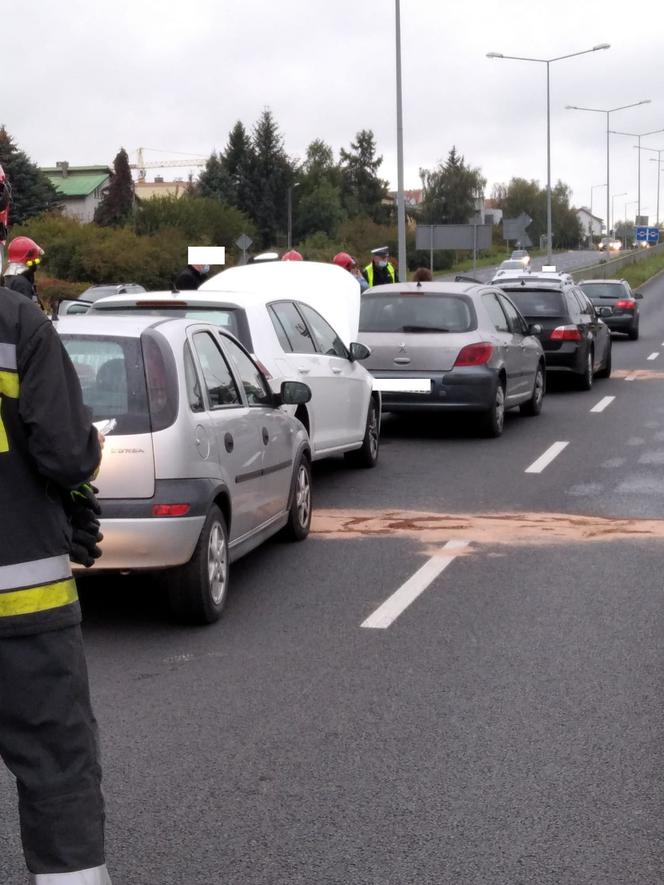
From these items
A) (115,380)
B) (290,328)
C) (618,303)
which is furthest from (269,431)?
(618,303)

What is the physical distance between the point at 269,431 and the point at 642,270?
77.5m

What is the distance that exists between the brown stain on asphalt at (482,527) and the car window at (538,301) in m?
10.8

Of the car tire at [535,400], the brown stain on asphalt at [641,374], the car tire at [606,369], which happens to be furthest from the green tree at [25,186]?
the car tire at [535,400]

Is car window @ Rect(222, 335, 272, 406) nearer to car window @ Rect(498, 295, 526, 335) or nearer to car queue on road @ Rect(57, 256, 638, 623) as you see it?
car queue on road @ Rect(57, 256, 638, 623)

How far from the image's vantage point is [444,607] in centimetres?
760

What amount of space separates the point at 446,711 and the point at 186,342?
2693 millimetres

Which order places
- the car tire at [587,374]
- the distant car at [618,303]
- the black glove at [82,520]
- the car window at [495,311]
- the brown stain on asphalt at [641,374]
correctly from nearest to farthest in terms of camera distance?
1. the black glove at [82,520]
2. the car window at [495,311]
3. the car tire at [587,374]
4. the brown stain on asphalt at [641,374]
5. the distant car at [618,303]

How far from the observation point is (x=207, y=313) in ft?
33.7

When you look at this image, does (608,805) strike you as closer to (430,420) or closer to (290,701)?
(290,701)

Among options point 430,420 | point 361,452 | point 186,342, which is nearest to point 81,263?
point 430,420

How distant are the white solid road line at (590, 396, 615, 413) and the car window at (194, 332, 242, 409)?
11.3m

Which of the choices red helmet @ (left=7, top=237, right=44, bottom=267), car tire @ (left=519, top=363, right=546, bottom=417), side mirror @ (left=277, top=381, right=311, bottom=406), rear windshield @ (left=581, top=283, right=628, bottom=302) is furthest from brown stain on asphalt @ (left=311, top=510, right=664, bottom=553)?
rear windshield @ (left=581, top=283, right=628, bottom=302)

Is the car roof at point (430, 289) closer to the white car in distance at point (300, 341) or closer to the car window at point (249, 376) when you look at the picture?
the white car in distance at point (300, 341)

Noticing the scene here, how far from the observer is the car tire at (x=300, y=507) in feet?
30.3
